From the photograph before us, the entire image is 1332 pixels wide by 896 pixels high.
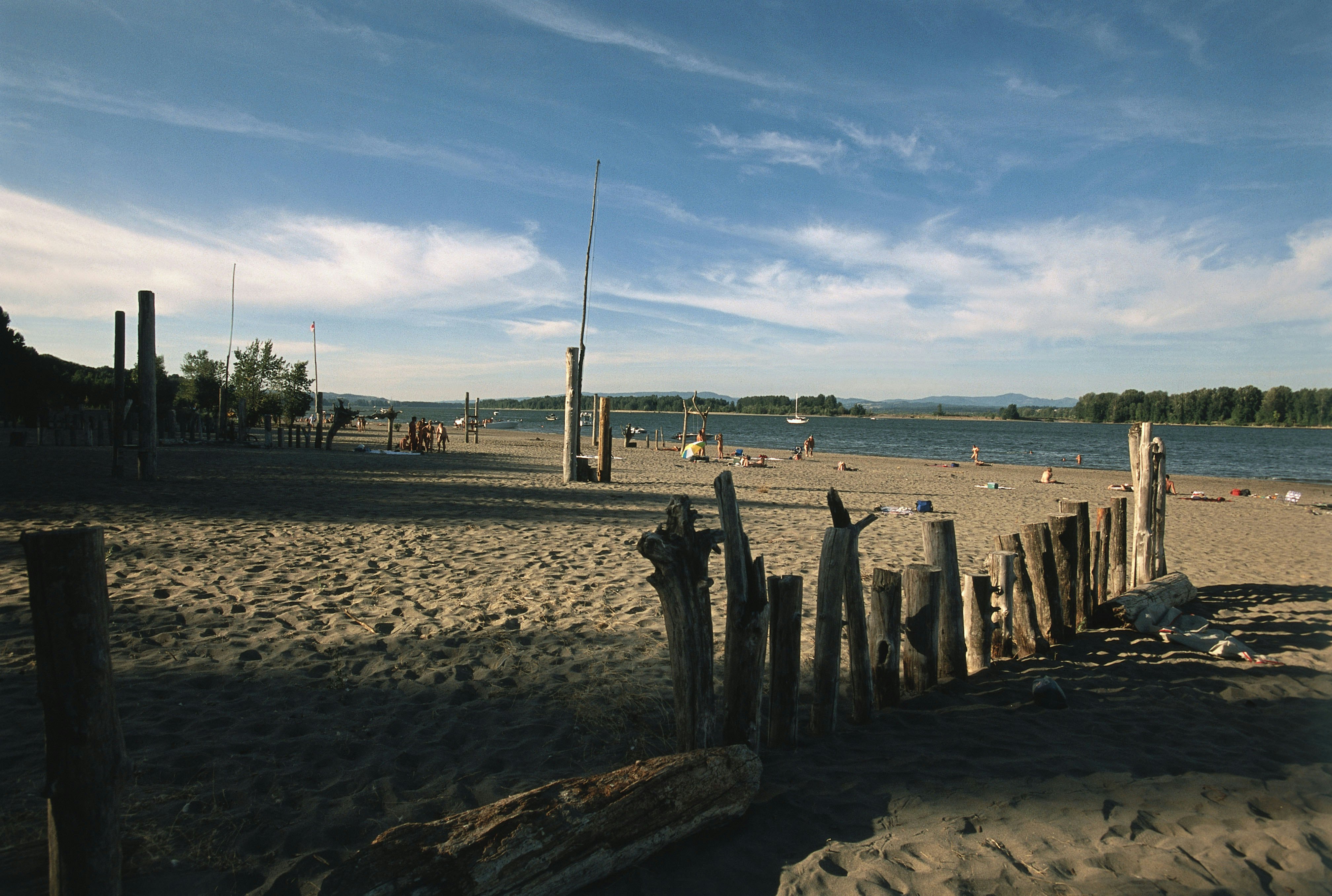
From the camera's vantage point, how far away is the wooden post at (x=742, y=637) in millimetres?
3098

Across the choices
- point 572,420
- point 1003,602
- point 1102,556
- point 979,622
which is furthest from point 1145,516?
point 572,420

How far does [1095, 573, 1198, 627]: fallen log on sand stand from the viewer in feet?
18.9

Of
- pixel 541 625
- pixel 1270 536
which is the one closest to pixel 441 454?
pixel 541 625

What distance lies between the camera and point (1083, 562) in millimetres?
5613

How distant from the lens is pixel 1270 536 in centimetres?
1156

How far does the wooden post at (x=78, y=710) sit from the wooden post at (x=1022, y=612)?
502cm

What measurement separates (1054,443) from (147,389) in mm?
67333

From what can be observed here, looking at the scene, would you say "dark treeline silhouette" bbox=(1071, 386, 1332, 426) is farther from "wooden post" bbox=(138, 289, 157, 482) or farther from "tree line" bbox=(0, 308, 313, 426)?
"tree line" bbox=(0, 308, 313, 426)

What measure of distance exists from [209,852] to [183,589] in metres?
4.14

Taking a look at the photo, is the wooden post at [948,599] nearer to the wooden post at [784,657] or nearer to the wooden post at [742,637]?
the wooden post at [784,657]

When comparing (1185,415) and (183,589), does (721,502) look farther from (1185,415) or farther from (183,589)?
(1185,415)

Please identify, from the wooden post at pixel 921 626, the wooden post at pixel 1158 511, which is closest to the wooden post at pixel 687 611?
the wooden post at pixel 921 626

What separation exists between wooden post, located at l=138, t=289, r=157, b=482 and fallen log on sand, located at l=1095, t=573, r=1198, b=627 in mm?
14160

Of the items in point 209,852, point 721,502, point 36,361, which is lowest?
point 209,852
